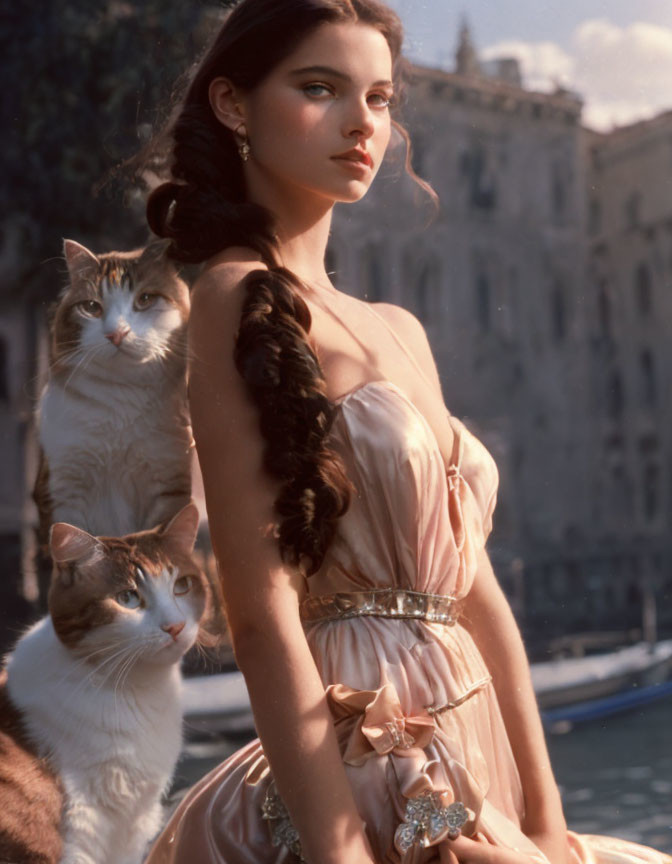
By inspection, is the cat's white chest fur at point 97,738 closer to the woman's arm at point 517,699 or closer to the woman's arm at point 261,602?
the woman's arm at point 261,602

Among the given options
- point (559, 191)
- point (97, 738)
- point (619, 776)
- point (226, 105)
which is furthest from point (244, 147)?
point (559, 191)

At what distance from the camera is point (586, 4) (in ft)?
4.07

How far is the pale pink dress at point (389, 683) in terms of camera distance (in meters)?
0.79

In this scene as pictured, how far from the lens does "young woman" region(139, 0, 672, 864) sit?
30.6 inches

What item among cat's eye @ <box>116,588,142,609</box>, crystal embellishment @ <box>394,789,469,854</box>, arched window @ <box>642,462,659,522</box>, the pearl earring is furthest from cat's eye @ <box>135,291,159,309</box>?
arched window @ <box>642,462,659,522</box>

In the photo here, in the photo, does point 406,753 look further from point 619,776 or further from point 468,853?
point 619,776

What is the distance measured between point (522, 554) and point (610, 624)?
0.27 metres

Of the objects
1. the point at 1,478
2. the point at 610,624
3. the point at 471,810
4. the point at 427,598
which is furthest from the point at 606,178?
the point at 1,478

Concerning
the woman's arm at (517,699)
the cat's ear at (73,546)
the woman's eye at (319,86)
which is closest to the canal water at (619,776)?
the woman's arm at (517,699)

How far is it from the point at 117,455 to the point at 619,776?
1.14 m

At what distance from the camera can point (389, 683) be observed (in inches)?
31.7

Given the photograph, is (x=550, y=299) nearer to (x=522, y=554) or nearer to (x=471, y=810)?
(x=522, y=554)

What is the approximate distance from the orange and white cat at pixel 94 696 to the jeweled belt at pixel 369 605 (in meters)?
0.10

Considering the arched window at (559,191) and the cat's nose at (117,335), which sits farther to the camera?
the arched window at (559,191)
